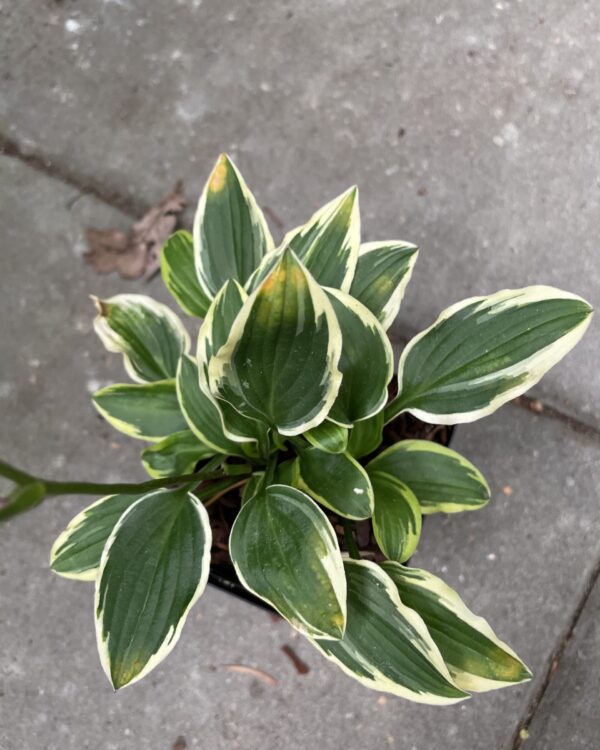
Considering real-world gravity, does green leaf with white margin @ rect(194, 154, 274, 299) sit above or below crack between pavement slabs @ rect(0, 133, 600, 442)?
above

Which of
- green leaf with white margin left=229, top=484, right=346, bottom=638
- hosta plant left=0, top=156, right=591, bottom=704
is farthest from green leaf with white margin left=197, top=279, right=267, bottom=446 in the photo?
green leaf with white margin left=229, top=484, right=346, bottom=638

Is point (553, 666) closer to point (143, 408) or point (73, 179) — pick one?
point (143, 408)

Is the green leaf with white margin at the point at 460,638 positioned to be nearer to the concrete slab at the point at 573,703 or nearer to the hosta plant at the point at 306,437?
the hosta plant at the point at 306,437

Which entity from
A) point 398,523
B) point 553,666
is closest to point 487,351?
point 398,523

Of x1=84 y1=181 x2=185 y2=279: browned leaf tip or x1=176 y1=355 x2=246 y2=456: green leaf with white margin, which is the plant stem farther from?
Answer: x1=84 y1=181 x2=185 y2=279: browned leaf tip

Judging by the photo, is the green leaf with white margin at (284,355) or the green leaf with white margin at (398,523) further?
the green leaf with white margin at (398,523)

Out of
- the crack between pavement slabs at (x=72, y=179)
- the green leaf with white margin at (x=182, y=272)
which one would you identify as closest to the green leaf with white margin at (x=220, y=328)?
the green leaf with white margin at (x=182, y=272)

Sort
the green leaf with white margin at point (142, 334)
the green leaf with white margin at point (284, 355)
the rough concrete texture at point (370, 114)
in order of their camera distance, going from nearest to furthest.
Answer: the green leaf with white margin at point (284, 355), the green leaf with white margin at point (142, 334), the rough concrete texture at point (370, 114)
